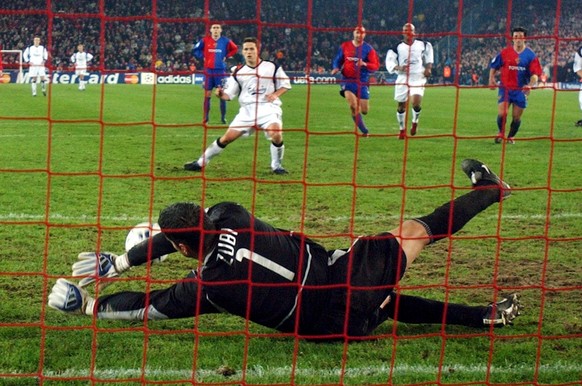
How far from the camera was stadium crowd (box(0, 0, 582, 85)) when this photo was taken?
23953mm

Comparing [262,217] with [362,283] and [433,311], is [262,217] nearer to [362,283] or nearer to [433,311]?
[433,311]

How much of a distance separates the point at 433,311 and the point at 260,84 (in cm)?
640

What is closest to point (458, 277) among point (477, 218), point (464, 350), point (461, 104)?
point (464, 350)

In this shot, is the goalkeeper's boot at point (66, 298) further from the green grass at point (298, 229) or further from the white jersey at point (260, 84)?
the white jersey at point (260, 84)

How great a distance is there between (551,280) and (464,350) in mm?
1505

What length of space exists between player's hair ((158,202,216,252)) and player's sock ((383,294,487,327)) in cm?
116

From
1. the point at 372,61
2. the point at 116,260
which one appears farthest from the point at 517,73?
the point at 116,260

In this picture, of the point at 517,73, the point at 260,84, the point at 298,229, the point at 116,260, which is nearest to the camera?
the point at 116,260

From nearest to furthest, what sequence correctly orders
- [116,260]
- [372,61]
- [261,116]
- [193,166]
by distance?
[116,260], [193,166], [261,116], [372,61]

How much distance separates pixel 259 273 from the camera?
4.18m

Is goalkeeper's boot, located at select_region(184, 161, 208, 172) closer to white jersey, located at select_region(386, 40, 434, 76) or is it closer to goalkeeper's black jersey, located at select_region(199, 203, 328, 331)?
white jersey, located at select_region(386, 40, 434, 76)

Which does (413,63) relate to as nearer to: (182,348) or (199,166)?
(199,166)

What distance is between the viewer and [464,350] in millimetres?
4418

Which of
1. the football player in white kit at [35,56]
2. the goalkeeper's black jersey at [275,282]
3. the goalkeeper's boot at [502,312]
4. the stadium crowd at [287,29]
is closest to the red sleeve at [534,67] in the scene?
the stadium crowd at [287,29]
